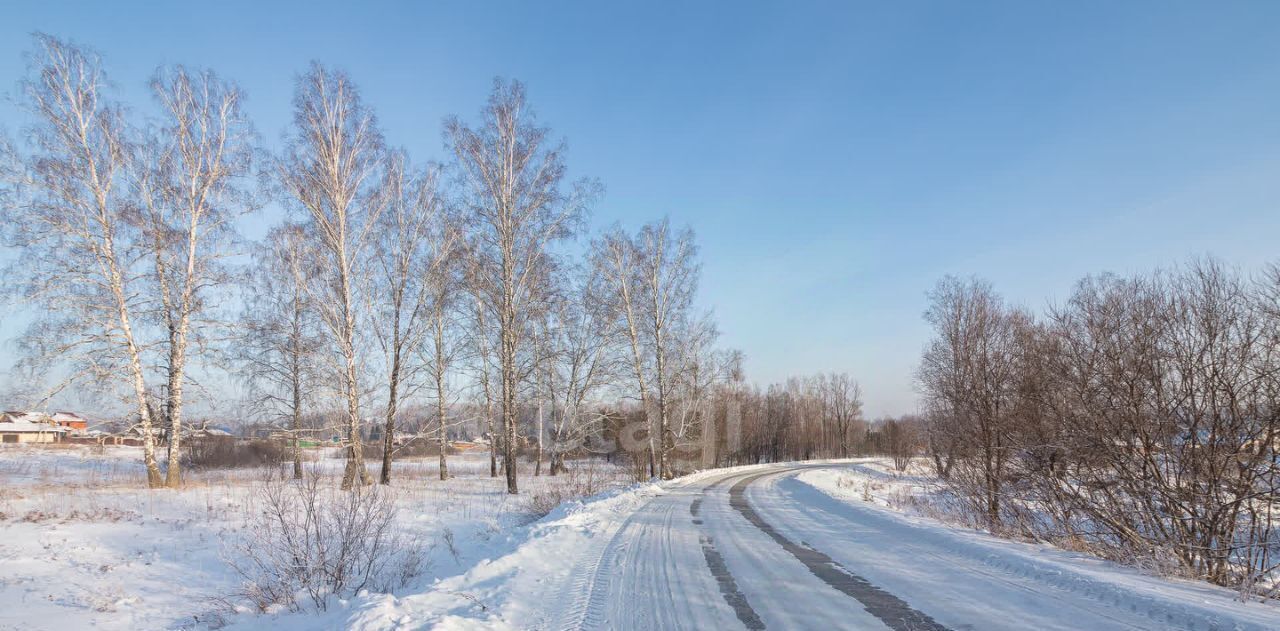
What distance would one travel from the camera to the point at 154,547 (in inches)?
349

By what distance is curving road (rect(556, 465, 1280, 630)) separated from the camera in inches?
181

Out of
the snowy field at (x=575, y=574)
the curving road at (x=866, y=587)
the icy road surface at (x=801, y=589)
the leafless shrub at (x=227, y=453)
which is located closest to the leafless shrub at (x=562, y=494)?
the snowy field at (x=575, y=574)

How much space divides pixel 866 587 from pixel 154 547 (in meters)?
10.8

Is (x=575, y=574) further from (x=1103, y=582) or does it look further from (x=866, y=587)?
(x=1103, y=582)

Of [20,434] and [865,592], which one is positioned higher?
[865,592]

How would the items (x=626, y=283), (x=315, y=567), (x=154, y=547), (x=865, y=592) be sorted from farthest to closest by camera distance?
(x=626, y=283)
(x=154, y=547)
(x=315, y=567)
(x=865, y=592)

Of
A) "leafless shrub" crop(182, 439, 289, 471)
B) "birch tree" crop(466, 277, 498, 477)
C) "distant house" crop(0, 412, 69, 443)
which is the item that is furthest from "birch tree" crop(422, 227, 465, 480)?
"distant house" crop(0, 412, 69, 443)

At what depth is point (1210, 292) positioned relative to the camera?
28.9 feet

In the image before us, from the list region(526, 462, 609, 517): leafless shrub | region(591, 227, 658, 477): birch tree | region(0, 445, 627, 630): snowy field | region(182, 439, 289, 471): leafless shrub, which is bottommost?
region(182, 439, 289, 471): leafless shrub

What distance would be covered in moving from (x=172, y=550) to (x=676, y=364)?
73.6 ft

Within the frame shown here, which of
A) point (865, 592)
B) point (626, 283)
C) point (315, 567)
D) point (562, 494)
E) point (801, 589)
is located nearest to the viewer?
point (865, 592)

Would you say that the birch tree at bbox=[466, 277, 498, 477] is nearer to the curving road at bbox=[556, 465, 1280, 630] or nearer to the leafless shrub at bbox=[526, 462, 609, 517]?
the leafless shrub at bbox=[526, 462, 609, 517]

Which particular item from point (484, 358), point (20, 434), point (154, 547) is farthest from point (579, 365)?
point (20, 434)

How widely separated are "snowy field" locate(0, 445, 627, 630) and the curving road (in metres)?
2.23
